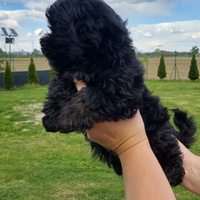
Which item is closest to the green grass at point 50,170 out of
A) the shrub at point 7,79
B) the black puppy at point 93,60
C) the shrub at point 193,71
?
the black puppy at point 93,60

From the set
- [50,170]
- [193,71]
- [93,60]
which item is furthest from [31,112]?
[193,71]

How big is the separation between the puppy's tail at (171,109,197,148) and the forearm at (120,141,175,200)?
1.24m

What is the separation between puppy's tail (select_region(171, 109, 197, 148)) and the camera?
2.53 m

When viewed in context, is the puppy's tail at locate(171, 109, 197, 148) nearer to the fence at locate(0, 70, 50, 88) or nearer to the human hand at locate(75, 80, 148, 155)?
the human hand at locate(75, 80, 148, 155)

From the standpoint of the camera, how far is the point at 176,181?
6.98 ft

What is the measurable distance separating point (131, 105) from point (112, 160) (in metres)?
0.66

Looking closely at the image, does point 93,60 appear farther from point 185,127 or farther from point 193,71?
point 193,71

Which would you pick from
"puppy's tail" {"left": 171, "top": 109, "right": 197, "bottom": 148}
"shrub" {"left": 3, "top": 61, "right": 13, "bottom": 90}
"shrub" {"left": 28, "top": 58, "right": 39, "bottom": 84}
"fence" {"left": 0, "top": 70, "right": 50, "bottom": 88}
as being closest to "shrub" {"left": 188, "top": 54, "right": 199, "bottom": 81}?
"fence" {"left": 0, "top": 70, "right": 50, "bottom": 88}

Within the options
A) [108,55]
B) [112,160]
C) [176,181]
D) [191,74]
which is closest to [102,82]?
[108,55]

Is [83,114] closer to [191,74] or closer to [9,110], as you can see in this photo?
[9,110]

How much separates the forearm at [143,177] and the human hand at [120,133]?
1.9 inches

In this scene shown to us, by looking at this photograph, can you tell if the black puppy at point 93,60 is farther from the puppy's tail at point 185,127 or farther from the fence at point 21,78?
the fence at point 21,78

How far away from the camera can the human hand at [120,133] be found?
1.46m

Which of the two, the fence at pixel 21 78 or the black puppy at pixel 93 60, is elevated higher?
the black puppy at pixel 93 60
